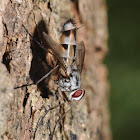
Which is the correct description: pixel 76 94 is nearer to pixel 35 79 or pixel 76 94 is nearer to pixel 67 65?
pixel 67 65

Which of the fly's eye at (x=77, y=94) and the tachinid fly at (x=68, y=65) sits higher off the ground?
the tachinid fly at (x=68, y=65)

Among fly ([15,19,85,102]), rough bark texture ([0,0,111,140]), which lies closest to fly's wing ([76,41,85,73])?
fly ([15,19,85,102])

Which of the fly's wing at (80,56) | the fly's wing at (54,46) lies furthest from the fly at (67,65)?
the fly's wing at (80,56)

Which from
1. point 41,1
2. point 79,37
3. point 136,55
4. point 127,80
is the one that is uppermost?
point 41,1

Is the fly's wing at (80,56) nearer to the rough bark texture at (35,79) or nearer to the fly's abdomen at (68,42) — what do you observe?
the fly's abdomen at (68,42)

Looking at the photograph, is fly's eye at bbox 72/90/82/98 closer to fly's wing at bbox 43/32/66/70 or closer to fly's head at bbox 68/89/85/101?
fly's head at bbox 68/89/85/101

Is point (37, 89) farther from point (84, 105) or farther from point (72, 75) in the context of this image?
point (84, 105)

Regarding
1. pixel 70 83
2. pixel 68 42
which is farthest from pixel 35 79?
pixel 68 42

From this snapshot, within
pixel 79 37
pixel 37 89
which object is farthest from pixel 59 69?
pixel 79 37
